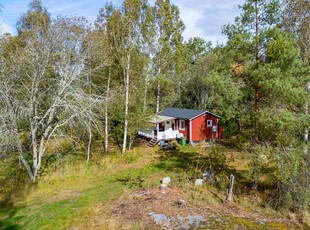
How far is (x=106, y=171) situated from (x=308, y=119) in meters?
10.7

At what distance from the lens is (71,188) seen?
36.7 ft

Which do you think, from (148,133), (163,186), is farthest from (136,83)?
(163,186)

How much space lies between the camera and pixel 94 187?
36.7 ft


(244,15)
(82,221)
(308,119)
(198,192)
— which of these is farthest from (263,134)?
(82,221)

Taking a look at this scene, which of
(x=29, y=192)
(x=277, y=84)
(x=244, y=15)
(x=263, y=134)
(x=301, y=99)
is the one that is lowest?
(x=29, y=192)

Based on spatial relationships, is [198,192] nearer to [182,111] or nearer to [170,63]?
[182,111]

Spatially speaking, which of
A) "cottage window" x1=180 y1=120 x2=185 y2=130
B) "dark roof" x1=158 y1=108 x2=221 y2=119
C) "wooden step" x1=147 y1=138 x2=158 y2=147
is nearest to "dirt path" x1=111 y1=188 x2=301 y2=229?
"wooden step" x1=147 y1=138 x2=158 y2=147

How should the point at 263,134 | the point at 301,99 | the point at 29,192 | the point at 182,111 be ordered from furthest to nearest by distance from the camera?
the point at 182,111
the point at 29,192
the point at 263,134
the point at 301,99

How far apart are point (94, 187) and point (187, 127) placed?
39.9ft

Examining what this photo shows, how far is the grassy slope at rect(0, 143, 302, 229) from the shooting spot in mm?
7898

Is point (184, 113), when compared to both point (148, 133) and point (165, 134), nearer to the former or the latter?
point (165, 134)

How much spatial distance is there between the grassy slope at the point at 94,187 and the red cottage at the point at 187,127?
413cm

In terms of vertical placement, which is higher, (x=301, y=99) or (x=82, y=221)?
(x=301, y=99)

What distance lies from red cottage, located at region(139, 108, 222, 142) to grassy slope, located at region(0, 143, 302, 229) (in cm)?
413
